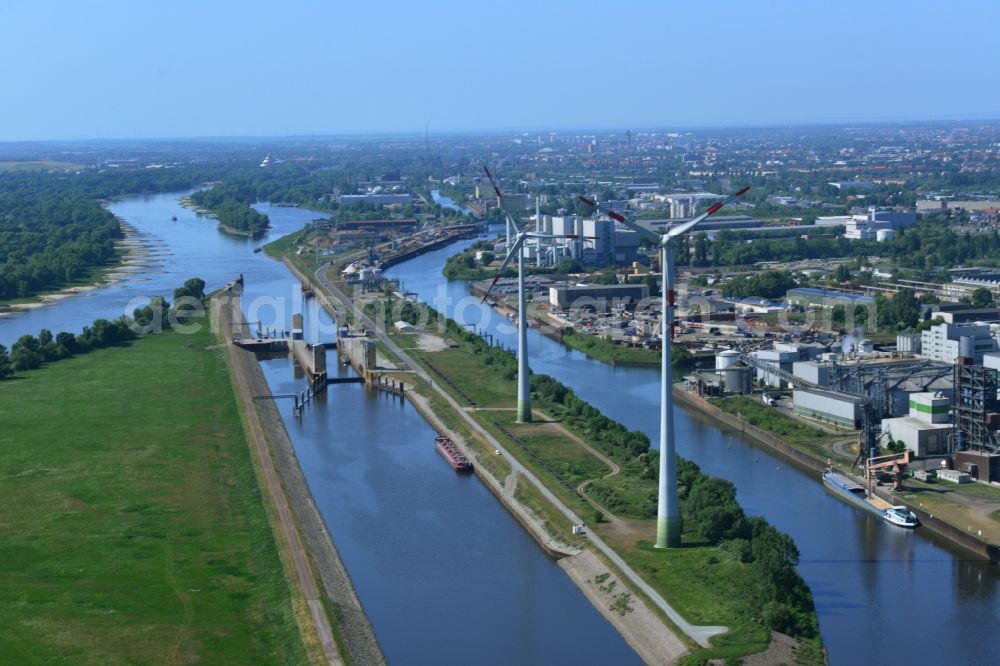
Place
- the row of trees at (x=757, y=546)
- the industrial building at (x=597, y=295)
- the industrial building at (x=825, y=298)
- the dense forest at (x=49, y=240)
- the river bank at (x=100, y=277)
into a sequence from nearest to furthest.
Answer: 1. the row of trees at (x=757, y=546)
2. the industrial building at (x=825, y=298)
3. the industrial building at (x=597, y=295)
4. the river bank at (x=100, y=277)
5. the dense forest at (x=49, y=240)

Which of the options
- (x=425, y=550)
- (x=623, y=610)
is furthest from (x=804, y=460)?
(x=623, y=610)

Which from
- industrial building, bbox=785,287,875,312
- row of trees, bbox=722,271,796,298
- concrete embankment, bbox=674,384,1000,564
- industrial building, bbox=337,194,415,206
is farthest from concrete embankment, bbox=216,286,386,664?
industrial building, bbox=337,194,415,206

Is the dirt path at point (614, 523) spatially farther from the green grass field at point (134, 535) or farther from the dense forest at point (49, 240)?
the dense forest at point (49, 240)

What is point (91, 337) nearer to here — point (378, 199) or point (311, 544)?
point (311, 544)

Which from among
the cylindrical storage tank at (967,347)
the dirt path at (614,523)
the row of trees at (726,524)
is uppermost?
the cylindrical storage tank at (967,347)

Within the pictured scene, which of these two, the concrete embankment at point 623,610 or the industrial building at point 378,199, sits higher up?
the industrial building at point 378,199

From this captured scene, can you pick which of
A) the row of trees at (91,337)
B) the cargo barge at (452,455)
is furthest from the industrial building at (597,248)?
the cargo barge at (452,455)

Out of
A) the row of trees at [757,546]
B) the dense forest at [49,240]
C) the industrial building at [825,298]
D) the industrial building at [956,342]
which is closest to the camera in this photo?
the row of trees at [757,546]

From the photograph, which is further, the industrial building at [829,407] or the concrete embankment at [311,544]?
the industrial building at [829,407]
